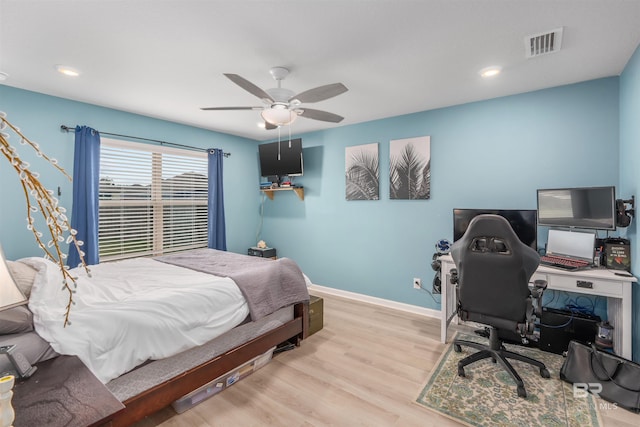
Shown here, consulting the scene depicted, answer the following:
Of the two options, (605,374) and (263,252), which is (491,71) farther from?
(263,252)

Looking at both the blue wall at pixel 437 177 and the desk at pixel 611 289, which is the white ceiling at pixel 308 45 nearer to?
the blue wall at pixel 437 177

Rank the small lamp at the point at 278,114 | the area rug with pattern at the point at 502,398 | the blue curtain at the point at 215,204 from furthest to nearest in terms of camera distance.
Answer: the blue curtain at the point at 215,204 < the small lamp at the point at 278,114 < the area rug with pattern at the point at 502,398

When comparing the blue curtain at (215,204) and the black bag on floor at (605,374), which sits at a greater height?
the blue curtain at (215,204)

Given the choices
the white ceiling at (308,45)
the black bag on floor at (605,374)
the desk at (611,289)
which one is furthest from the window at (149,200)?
the black bag on floor at (605,374)

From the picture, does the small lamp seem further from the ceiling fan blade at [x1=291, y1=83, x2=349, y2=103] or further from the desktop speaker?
the desktop speaker

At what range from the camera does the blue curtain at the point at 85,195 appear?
118 inches

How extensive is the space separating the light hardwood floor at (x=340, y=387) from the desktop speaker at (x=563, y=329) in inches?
24.9

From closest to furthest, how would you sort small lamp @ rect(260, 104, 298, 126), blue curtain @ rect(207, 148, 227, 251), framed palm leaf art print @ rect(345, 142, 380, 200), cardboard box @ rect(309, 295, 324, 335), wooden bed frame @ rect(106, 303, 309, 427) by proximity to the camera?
1. wooden bed frame @ rect(106, 303, 309, 427)
2. small lamp @ rect(260, 104, 298, 126)
3. cardboard box @ rect(309, 295, 324, 335)
4. framed palm leaf art print @ rect(345, 142, 380, 200)
5. blue curtain @ rect(207, 148, 227, 251)

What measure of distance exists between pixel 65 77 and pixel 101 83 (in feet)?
0.84

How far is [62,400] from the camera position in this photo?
97 cm

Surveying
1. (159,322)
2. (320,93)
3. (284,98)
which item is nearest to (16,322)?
(159,322)

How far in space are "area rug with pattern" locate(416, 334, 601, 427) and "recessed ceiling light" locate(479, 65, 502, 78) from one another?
2419 millimetres

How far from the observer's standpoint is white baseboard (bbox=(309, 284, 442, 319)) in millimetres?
3430

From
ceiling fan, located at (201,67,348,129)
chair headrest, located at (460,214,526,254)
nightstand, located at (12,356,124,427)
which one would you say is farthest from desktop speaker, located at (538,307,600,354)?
nightstand, located at (12,356,124,427)
